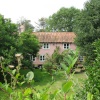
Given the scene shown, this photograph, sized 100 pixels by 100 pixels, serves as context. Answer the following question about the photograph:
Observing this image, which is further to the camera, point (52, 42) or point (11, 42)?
point (52, 42)

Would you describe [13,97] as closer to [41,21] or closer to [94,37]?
[94,37]

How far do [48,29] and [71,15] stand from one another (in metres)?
7.89

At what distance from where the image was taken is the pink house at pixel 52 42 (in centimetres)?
4397

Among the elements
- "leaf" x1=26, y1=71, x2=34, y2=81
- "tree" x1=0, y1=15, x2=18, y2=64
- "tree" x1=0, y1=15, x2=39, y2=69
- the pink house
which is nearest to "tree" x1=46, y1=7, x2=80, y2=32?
the pink house

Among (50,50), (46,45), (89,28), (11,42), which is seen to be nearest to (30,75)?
(11,42)

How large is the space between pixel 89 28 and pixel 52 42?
13902mm

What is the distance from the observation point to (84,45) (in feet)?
103

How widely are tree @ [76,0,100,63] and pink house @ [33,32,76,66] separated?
12.0 m

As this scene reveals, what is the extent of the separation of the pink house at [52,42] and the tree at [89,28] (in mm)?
11976

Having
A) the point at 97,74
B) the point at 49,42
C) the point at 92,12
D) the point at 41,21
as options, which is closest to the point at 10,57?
the point at 92,12

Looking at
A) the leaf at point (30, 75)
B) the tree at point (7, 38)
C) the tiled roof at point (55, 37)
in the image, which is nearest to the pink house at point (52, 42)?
Result: the tiled roof at point (55, 37)

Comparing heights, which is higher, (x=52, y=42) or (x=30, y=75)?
(x=30, y=75)

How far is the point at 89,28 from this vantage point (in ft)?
101

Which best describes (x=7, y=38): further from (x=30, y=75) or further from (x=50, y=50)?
(x=30, y=75)
